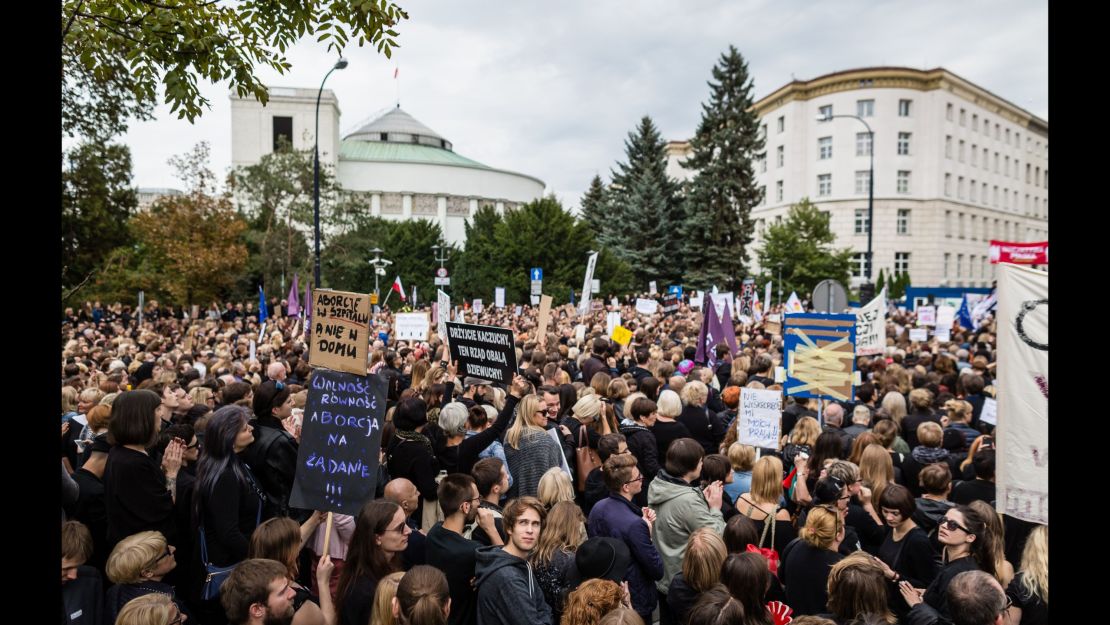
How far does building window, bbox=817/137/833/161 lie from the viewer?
65562 mm

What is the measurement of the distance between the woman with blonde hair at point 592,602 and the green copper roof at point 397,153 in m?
87.7

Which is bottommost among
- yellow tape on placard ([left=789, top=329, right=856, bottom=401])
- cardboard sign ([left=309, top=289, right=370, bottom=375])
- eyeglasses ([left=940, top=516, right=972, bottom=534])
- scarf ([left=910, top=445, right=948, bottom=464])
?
scarf ([left=910, top=445, right=948, bottom=464])

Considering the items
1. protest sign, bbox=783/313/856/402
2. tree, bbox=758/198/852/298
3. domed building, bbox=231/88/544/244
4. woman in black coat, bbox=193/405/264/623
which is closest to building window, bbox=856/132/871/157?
A: tree, bbox=758/198/852/298

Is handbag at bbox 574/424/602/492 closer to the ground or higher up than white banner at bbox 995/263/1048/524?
closer to the ground

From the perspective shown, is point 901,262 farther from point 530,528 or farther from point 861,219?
point 530,528

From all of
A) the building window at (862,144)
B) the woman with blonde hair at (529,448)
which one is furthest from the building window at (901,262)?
the woman with blonde hair at (529,448)

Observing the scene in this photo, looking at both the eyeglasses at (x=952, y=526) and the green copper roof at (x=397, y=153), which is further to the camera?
the green copper roof at (x=397, y=153)

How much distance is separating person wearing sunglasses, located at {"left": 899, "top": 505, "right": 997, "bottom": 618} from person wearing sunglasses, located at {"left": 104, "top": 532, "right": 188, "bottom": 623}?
13.5ft

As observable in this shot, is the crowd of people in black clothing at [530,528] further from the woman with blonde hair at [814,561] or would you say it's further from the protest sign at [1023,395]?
the protest sign at [1023,395]

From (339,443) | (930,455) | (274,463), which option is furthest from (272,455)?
(930,455)

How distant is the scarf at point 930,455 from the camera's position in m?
6.60

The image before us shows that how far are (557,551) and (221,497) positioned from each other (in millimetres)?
2145

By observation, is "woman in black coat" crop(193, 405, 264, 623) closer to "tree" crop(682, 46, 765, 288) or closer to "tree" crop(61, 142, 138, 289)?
"tree" crop(61, 142, 138, 289)

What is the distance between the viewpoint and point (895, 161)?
211 feet
